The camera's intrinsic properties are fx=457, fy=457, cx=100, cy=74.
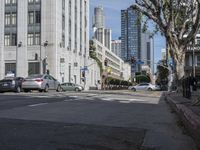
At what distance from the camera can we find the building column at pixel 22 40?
247 feet

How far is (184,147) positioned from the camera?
848 cm

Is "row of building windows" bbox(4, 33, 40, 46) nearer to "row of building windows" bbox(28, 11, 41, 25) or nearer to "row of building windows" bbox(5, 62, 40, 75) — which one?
"row of building windows" bbox(28, 11, 41, 25)

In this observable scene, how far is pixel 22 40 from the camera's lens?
75.8 metres

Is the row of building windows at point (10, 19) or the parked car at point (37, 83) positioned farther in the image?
the row of building windows at point (10, 19)

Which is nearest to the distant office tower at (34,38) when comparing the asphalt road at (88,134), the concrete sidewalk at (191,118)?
the concrete sidewalk at (191,118)

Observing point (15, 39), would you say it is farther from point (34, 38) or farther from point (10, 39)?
point (34, 38)

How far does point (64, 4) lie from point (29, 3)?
6.90 meters

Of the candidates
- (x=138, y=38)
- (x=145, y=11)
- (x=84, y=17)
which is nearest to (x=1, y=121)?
(x=145, y=11)

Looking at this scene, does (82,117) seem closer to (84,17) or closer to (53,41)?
(53,41)

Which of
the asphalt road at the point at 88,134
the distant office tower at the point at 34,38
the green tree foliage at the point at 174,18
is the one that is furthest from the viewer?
the distant office tower at the point at 34,38

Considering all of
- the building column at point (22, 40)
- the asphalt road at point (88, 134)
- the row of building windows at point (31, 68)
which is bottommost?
the asphalt road at point (88, 134)

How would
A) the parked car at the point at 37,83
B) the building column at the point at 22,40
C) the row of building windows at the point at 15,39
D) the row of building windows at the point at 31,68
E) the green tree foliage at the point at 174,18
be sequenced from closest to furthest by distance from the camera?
the green tree foliage at the point at 174,18 → the parked car at the point at 37,83 → the row of building windows at the point at 31,68 → the building column at the point at 22,40 → the row of building windows at the point at 15,39

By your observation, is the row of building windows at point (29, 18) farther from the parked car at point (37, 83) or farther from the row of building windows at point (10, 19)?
the parked car at point (37, 83)

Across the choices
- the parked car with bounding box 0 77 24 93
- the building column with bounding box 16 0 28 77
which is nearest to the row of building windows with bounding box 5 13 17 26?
the building column with bounding box 16 0 28 77
